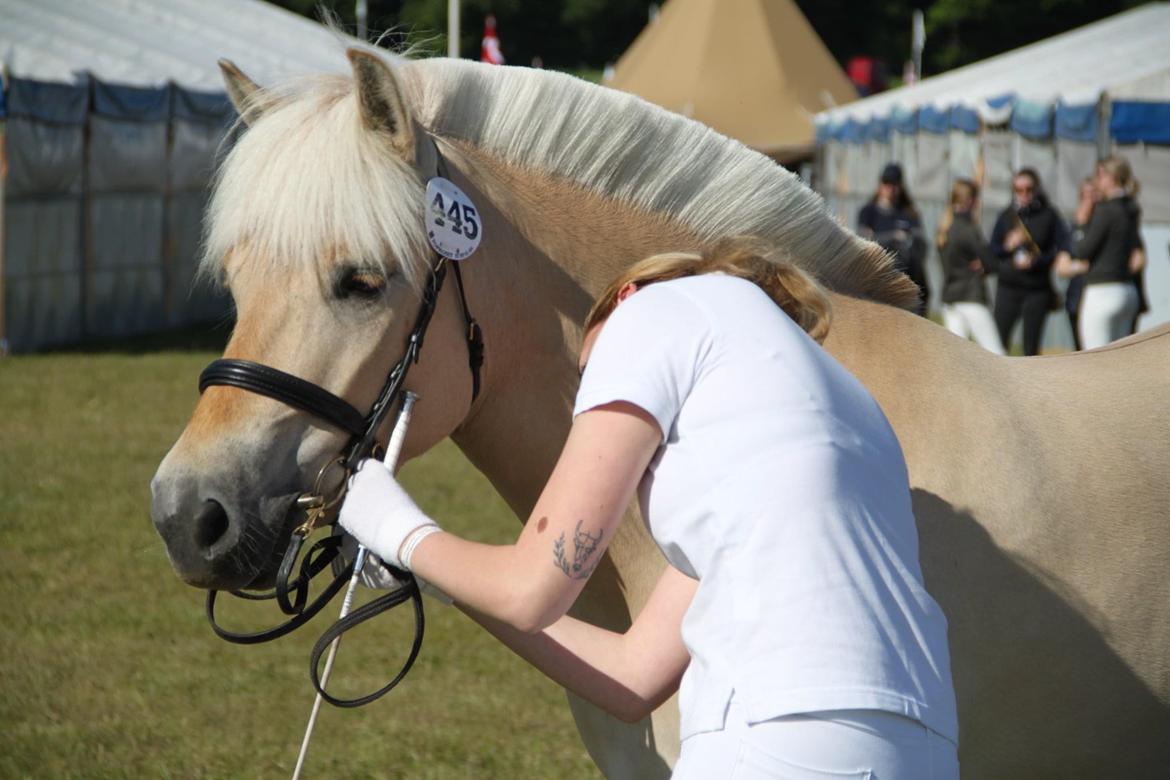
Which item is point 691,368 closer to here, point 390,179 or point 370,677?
point 390,179

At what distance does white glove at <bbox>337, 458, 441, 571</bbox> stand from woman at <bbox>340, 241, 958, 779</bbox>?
5 cm

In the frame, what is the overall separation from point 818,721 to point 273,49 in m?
21.9

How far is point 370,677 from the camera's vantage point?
5.30m

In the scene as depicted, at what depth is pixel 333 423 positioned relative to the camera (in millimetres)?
2193

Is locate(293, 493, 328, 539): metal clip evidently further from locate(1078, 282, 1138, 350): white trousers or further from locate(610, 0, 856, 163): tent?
locate(610, 0, 856, 163): tent

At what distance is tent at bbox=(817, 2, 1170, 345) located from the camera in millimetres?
13664

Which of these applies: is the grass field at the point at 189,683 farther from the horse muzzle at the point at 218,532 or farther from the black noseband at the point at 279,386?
the black noseband at the point at 279,386

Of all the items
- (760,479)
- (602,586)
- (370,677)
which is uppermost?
(760,479)

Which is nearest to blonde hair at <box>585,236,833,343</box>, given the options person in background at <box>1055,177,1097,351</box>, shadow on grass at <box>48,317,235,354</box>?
person in background at <box>1055,177,1097,351</box>

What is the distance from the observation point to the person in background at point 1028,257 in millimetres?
11672

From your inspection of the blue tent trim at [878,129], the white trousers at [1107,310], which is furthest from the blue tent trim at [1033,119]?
the blue tent trim at [878,129]

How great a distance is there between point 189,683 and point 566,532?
12.7 ft

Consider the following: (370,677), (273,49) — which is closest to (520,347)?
(370,677)

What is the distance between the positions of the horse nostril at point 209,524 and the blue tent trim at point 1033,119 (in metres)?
14.7
